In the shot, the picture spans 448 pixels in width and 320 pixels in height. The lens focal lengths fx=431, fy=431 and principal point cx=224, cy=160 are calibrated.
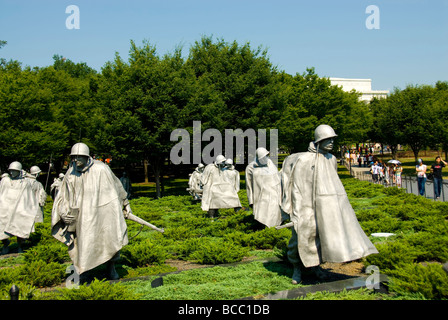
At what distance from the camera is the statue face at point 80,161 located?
7.31 m

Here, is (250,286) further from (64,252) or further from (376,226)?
(376,226)

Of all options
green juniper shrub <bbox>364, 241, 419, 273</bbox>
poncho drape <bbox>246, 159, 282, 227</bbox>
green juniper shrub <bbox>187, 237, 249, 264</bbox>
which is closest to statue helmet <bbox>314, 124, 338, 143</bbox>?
green juniper shrub <bbox>364, 241, 419, 273</bbox>

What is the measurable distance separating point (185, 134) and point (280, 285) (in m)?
21.0

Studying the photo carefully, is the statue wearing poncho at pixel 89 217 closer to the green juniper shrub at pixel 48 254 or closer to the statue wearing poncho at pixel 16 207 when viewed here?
the green juniper shrub at pixel 48 254

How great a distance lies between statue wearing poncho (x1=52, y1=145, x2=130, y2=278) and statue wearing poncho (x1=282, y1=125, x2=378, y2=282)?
9.79 ft

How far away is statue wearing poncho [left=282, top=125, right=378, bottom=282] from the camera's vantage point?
6.38 meters

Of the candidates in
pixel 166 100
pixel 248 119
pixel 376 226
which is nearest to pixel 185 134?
pixel 166 100

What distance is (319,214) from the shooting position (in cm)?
657

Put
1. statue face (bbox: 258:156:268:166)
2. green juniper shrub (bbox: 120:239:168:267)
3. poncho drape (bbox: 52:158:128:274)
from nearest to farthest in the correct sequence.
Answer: poncho drape (bbox: 52:158:128:274), green juniper shrub (bbox: 120:239:168:267), statue face (bbox: 258:156:268:166)

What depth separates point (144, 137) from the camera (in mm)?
26094

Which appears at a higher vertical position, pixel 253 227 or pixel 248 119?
pixel 248 119

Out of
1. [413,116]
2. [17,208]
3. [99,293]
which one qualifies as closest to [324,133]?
[99,293]

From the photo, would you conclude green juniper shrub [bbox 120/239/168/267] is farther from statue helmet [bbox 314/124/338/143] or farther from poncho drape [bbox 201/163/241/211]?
poncho drape [bbox 201/163/241/211]
